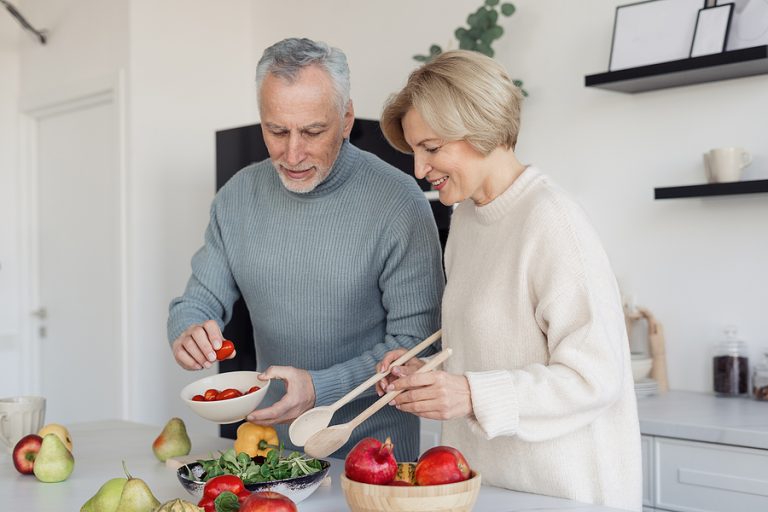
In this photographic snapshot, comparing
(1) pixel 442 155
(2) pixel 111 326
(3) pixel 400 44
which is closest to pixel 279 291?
(1) pixel 442 155

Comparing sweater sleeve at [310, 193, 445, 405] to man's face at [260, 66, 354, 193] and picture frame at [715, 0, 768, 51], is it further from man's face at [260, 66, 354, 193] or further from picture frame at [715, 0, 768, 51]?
picture frame at [715, 0, 768, 51]

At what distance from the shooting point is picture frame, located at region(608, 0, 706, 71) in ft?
9.52

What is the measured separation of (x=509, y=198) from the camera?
5.57 feet

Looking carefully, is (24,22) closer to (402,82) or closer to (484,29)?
(402,82)

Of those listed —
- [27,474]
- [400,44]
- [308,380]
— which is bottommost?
[27,474]

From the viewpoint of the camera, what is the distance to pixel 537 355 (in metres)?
1.61

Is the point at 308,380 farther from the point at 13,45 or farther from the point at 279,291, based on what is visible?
the point at 13,45

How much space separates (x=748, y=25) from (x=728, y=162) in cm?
42

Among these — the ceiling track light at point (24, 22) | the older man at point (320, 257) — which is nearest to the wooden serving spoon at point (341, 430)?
the older man at point (320, 257)

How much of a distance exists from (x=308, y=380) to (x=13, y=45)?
3.64m

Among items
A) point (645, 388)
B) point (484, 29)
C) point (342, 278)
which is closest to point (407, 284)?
point (342, 278)

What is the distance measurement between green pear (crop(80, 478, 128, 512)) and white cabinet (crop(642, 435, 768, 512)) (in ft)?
5.39

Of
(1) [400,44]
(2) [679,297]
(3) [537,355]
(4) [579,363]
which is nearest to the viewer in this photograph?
(4) [579,363]

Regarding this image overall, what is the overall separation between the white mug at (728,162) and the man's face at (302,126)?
1.33m
